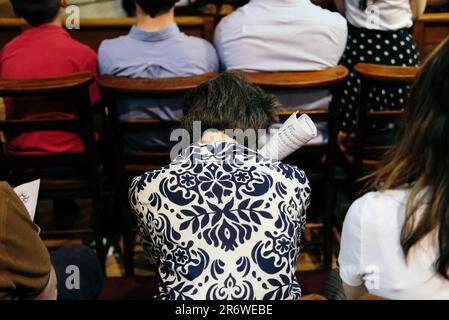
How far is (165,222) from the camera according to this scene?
1.16m

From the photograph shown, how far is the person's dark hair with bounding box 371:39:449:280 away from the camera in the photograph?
0.90m

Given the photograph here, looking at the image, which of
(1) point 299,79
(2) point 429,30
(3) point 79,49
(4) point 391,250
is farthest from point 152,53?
(4) point 391,250

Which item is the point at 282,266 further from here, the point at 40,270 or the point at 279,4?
the point at 279,4

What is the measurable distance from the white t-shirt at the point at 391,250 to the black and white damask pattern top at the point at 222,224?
0.22 meters

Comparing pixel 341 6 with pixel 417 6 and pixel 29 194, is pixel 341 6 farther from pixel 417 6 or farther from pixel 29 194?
pixel 29 194

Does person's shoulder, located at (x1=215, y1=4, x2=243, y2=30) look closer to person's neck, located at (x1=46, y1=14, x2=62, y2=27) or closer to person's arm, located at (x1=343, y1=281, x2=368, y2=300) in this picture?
person's neck, located at (x1=46, y1=14, x2=62, y2=27)

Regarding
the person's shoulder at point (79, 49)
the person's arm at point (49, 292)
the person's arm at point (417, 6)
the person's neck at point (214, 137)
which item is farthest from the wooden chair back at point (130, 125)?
the person's arm at point (417, 6)

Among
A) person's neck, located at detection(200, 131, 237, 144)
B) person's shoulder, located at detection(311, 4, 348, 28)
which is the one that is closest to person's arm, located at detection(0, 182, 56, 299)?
person's neck, located at detection(200, 131, 237, 144)

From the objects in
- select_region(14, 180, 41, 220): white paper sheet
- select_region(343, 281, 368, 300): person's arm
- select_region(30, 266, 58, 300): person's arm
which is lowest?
select_region(30, 266, 58, 300): person's arm

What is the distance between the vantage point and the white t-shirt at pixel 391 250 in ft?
3.03

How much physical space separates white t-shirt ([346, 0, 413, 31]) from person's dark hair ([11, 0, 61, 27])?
1.22 m

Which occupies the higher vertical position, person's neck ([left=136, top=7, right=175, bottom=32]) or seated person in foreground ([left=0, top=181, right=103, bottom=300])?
person's neck ([left=136, top=7, right=175, bottom=32])

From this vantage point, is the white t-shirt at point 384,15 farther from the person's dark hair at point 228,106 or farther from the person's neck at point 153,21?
the person's dark hair at point 228,106

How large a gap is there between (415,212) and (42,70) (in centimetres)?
156
